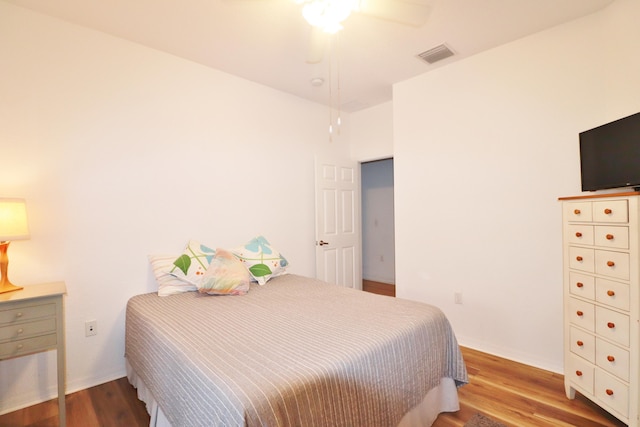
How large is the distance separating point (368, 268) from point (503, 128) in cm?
365

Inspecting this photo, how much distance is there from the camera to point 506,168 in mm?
2566

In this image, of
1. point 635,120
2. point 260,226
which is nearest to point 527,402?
point 635,120

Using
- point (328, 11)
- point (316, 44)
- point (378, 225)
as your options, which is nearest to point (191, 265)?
→ point (316, 44)

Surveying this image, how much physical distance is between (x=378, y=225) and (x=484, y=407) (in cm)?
378

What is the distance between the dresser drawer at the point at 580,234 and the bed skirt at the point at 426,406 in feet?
3.90

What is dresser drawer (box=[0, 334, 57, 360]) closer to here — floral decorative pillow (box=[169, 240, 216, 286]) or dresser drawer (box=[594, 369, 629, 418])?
floral decorative pillow (box=[169, 240, 216, 286])

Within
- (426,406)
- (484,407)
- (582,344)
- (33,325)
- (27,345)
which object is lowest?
(484,407)

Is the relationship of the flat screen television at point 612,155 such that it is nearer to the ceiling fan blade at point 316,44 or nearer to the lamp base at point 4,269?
the ceiling fan blade at point 316,44

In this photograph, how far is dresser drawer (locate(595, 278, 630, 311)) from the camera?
5.28ft

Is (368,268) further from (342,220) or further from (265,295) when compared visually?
(265,295)

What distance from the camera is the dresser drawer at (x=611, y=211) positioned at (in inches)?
62.9

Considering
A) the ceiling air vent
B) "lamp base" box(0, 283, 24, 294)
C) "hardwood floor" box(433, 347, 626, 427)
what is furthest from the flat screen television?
"lamp base" box(0, 283, 24, 294)

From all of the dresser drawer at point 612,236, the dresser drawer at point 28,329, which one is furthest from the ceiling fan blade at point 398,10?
the dresser drawer at point 28,329

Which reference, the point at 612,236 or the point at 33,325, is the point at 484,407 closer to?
the point at 612,236
